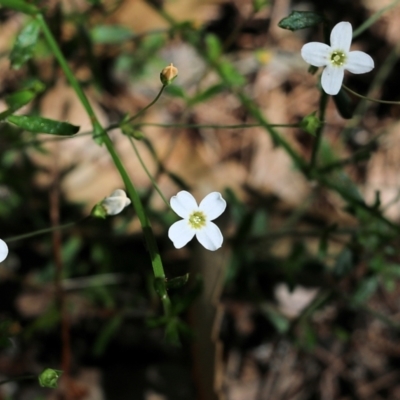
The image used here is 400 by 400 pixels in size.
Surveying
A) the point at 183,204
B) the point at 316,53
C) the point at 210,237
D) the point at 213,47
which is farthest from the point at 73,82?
the point at 213,47

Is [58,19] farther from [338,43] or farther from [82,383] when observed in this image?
[82,383]

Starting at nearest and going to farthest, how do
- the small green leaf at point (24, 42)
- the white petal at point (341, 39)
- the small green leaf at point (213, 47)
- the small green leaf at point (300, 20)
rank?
the white petal at point (341, 39), the small green leaf at point (300, 20), the small green leaf at point (24, 42), the small green leaf at point (213, 47)

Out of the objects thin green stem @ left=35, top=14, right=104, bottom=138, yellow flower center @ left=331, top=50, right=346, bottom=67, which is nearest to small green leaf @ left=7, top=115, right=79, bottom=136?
thin green stem @ left=35, top=14, right=104, bottom=138

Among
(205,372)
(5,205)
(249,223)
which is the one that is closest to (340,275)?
(249,223)

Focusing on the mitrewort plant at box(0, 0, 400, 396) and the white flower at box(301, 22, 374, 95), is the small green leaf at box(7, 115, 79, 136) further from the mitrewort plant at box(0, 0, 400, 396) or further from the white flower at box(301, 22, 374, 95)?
the white flower at box(301, 22, 374, 95)

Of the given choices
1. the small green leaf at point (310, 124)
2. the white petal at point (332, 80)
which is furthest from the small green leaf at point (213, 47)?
the white petal at point (332, 80)

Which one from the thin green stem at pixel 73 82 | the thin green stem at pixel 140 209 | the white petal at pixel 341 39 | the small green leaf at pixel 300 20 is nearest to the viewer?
the thin green stem at pixel 140 209

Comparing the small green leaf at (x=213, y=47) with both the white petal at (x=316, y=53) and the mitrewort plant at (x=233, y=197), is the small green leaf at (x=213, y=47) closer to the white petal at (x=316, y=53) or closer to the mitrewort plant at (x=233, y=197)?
the mitrewort plant at (x=233, y=197)
